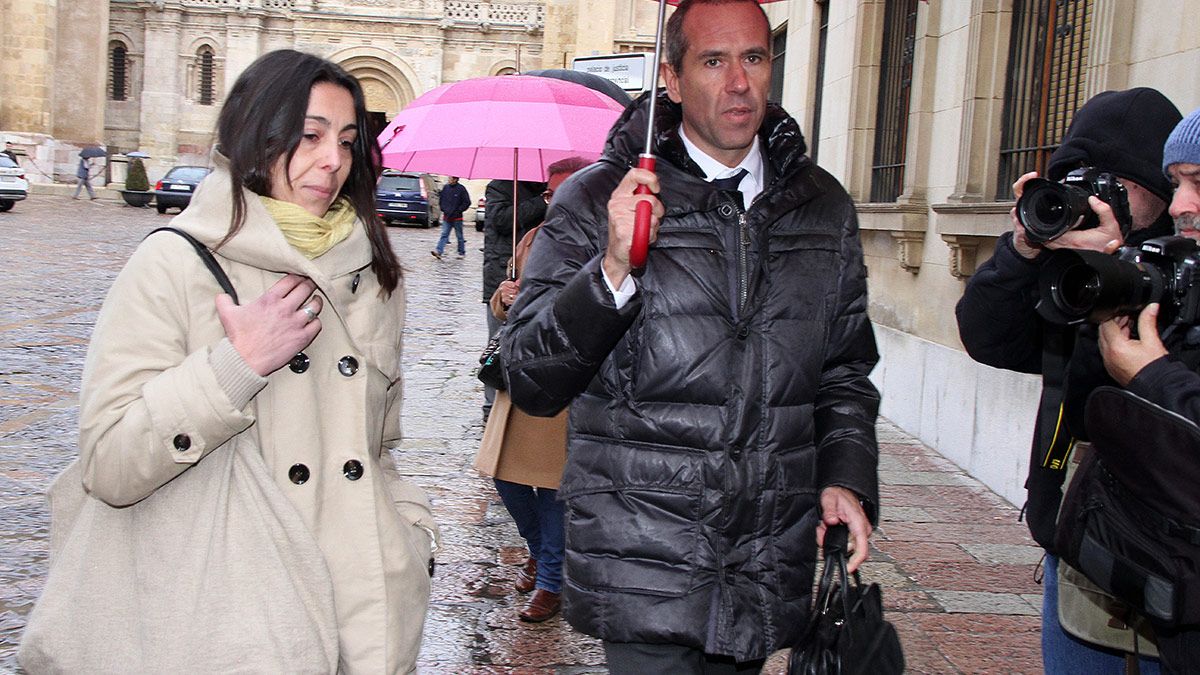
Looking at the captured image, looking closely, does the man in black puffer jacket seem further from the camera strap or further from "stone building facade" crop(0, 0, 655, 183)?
"stone building facade" crop(0, 0, 655, 183)

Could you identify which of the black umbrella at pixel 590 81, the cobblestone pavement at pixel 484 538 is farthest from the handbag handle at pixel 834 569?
the black umbrella at pixel 590 81

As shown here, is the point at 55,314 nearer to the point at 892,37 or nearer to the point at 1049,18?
the point at 892,37

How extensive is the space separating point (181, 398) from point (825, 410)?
4.61ft

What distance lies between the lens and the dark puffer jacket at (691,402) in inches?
102

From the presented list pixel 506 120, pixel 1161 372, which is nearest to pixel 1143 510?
pixel 1161 372

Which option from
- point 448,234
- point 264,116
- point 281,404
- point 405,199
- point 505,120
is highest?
point 505,120

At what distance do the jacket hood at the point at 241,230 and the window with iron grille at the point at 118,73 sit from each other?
57562 millimetres

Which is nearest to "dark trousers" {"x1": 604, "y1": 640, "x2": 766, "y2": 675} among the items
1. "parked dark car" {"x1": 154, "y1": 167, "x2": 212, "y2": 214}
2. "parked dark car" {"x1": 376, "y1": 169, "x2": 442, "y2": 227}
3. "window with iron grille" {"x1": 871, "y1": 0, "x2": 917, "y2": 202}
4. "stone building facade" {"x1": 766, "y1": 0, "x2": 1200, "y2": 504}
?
"stone building facade" {"x1": 766, "y1": 0, "x2": 1200, "y2": 504}

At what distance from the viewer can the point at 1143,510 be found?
93.2 inches

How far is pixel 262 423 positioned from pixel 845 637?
3.94 feet

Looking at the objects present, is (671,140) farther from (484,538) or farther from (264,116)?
(484,538)

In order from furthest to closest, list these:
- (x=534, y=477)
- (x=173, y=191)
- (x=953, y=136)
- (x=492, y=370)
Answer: (x=173, y=191)
(x=953, y=136)
(x=492, y=370)
(x=534, y=477)

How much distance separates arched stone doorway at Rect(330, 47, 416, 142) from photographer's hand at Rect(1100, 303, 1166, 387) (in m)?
53.2

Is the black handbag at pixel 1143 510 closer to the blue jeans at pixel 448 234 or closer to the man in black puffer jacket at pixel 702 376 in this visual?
the man in black puffer jacket at pixel 702 376
